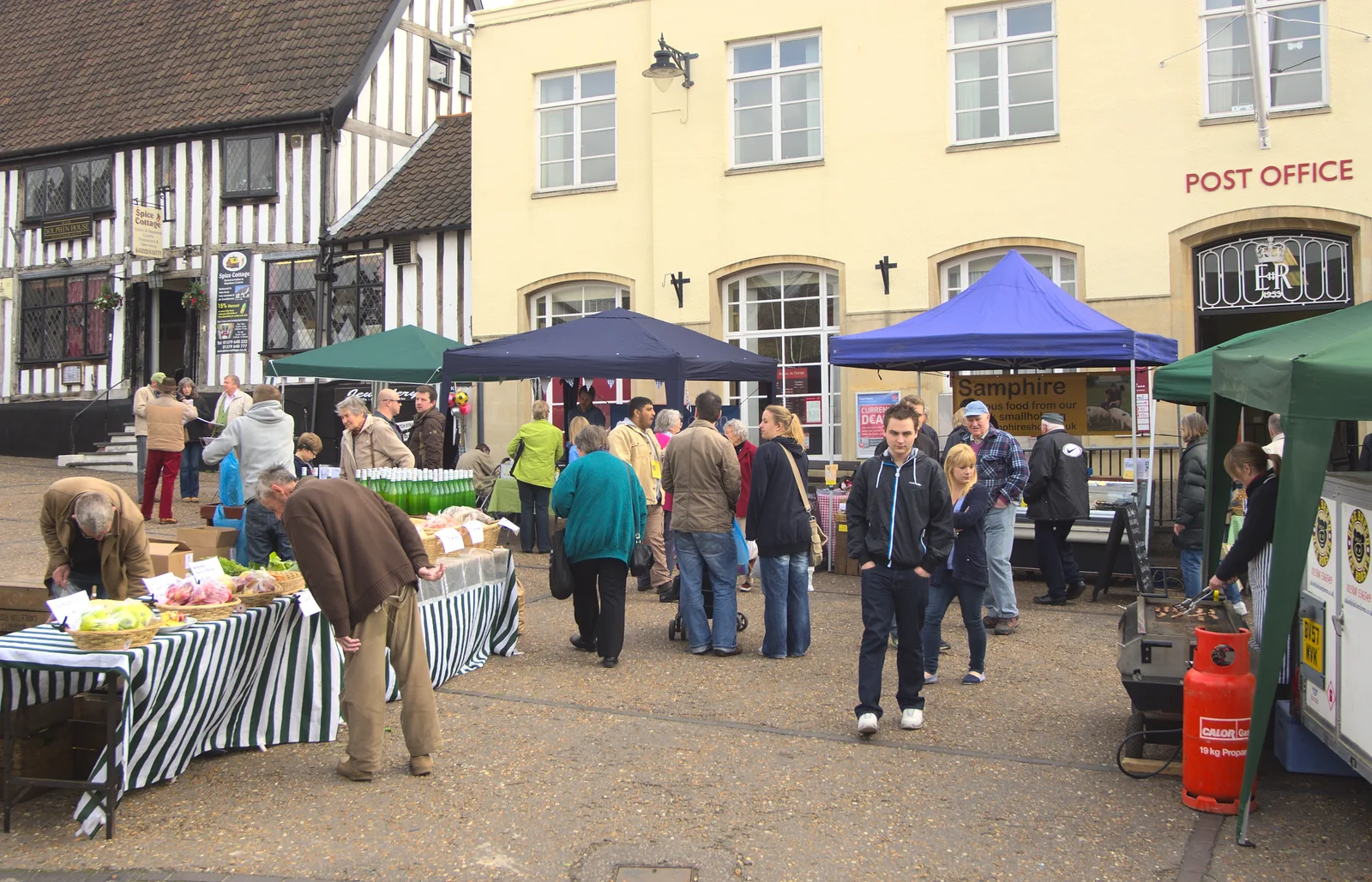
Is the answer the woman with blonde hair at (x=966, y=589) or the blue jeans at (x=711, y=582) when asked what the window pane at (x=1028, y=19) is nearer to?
the woman with blonde hair at (x=966, y=589)

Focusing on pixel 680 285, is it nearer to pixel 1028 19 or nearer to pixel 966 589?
pixel 1028 19

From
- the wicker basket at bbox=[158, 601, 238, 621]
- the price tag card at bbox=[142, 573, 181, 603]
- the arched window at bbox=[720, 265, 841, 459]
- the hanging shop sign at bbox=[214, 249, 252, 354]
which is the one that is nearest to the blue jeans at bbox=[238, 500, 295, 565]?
the price tag card at bbox=[142, 573, 181, 603]

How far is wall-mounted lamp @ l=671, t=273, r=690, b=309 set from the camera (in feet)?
49.4

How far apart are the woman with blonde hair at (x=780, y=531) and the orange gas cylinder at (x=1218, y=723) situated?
9.58 ft

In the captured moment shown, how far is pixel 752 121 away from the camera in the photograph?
1495 centimetres

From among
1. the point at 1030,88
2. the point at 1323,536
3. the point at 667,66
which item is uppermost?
the point at 667,66

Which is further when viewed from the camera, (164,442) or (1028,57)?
(1028,57)

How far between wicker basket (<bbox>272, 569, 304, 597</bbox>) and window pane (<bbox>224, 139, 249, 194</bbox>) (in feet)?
51.3

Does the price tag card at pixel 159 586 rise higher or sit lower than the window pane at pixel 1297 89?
lower

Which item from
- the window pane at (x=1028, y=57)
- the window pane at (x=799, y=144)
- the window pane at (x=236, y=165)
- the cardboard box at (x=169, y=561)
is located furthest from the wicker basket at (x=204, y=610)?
the window pane at (x=236, y=165)

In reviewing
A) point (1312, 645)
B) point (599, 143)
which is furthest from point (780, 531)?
point (599, 143)

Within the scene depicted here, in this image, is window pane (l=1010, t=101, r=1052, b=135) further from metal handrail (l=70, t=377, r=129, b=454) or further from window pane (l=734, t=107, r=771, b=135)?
metal handrail (l=70, t=377, r=129, b=454)

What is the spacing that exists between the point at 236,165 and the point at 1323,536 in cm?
1844

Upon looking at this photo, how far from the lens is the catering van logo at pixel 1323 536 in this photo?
194 inches
